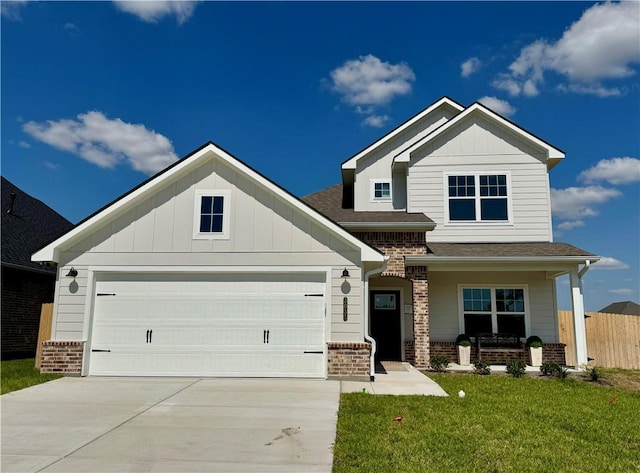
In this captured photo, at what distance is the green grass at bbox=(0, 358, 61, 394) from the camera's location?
853 cm

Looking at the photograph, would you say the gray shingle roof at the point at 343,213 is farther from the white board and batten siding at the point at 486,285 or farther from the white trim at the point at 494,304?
the white trim at the point at 494,304

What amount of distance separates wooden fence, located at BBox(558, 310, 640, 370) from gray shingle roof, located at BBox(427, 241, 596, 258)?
2476mm

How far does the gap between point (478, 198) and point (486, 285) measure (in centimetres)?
273

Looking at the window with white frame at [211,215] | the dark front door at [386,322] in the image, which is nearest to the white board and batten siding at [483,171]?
the dark front door at [386,322]

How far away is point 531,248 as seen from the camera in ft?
41.7

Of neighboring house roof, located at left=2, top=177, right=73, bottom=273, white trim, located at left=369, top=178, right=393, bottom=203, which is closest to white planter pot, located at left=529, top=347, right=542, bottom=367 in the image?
white trim, located at left=369, top=178, right=393, bottom=203

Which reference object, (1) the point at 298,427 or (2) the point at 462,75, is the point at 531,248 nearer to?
(2) the point at 462,75

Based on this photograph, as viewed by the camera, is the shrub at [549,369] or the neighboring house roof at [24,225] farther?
the neighboring house roof at [24,225]

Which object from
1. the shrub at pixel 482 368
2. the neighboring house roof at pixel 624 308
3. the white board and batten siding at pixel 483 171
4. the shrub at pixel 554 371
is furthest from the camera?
the neighboring house roof at pixel 624 308

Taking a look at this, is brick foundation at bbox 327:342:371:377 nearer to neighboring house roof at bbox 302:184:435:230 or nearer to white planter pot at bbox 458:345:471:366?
neighboring house roof at bbox 302:184:435:230

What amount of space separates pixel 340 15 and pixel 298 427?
1049 cm

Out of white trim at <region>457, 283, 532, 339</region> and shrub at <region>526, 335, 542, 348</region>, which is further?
white trim at <region>457, 283, 532, 339</region>

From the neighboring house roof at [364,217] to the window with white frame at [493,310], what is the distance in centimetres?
277

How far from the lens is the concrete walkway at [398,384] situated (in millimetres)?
8297
